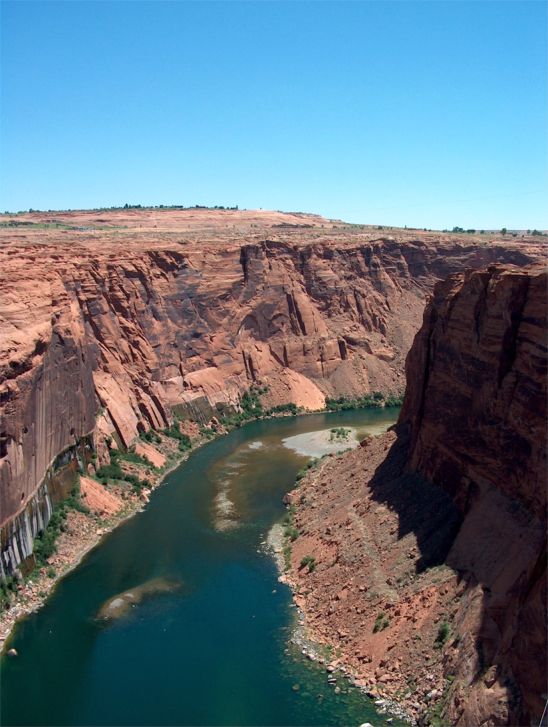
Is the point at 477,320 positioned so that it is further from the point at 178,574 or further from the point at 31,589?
the point at 31,589

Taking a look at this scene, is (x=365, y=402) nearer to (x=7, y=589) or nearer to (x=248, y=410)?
(x=248, y=410)

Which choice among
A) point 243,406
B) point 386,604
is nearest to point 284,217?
point 243,406

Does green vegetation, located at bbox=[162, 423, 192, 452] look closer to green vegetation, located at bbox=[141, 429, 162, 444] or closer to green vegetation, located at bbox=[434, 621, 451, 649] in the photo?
green vegetation, located at bbox=[141, 429, 162, 444]

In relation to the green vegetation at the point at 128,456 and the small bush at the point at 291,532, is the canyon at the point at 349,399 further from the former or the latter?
the green vegetation at the point at 128,456

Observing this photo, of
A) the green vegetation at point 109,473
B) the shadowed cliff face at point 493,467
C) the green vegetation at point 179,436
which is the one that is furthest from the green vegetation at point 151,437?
the shadowed cliff face at point 493,467

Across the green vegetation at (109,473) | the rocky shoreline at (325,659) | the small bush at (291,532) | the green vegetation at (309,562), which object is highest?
the green vegetation at (109,473)

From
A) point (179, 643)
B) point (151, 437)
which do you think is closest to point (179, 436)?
point (151, 437)
